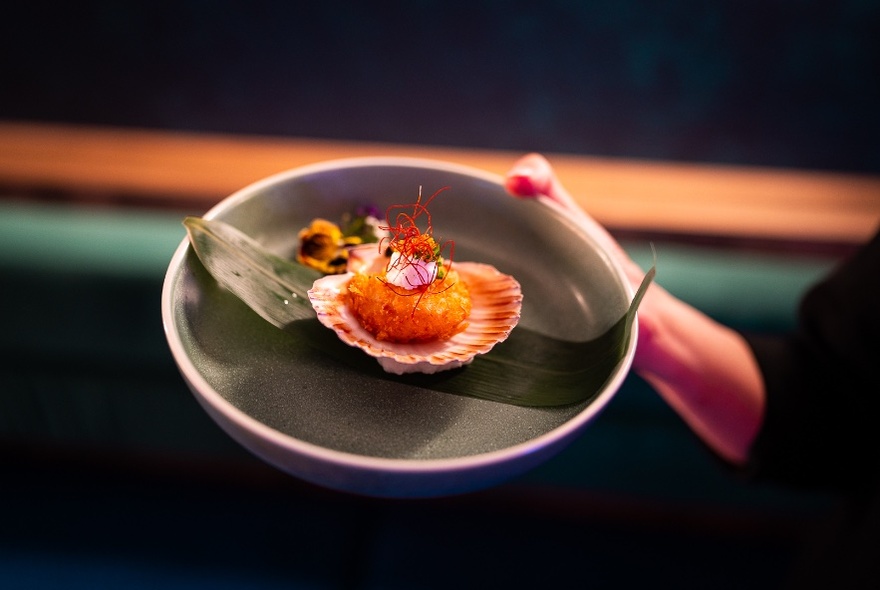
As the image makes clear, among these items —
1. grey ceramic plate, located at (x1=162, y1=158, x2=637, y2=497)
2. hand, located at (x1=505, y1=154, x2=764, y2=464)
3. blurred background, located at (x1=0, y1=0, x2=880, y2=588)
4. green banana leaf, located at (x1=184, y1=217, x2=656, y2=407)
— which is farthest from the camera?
blurred background, located at (x1=0, y1=0, x2=880, y2=588)

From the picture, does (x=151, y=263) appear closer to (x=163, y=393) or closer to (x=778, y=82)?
(x=163, y=393)

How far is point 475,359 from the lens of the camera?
100 cm

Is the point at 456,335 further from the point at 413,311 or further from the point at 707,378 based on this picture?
the point at 707,378

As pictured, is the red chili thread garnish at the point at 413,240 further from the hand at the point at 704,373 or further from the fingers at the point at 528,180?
the hand at the point at 704,373

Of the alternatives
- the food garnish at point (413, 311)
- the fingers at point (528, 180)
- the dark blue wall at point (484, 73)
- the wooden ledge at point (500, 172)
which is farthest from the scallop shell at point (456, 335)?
the dark blue wall at point (484, 73)

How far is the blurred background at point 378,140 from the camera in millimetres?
2072

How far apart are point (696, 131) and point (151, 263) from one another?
75.0 inches

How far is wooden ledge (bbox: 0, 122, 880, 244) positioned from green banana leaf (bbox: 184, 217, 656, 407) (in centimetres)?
116

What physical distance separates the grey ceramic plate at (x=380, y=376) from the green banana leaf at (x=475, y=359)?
0.06 feet

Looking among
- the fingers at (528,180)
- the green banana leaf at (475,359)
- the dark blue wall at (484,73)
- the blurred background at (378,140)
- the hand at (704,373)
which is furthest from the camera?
the dark blue wall at (484,73)

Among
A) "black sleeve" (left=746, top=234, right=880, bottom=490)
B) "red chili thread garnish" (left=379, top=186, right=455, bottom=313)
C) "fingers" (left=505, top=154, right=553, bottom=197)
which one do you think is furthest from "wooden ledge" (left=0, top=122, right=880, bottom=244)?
"red chili thread garnish" (left=379, top=186, right=455, bottom=313)

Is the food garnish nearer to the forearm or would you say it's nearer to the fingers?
the fingers

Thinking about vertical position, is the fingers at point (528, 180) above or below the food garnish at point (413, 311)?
above

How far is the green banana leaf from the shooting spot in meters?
0.92
